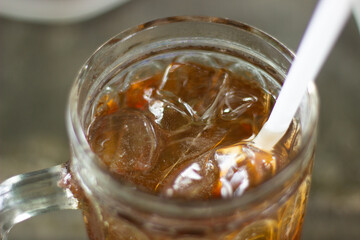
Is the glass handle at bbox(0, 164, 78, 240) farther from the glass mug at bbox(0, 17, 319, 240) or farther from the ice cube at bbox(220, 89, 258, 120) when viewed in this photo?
the ice cube at bbox(220, 89, 258, 120)

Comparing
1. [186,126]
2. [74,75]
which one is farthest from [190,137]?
[74,75]

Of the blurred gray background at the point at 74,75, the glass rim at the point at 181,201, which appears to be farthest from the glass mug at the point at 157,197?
the blurred gray background at the point at 74,75

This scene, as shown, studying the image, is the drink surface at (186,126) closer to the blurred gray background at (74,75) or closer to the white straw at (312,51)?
the white straw at (312,51)

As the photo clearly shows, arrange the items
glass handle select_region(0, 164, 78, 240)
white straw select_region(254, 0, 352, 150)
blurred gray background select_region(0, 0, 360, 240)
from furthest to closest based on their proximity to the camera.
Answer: blurred gray background select_region(0, 0, 360, 240)
glass handle select_region(0, 164, 78, 240)
white straw select_region(254, 0, 352, 150)

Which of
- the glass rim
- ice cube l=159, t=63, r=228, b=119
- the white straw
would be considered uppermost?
ice cube l=159, t=63, r=228, b=119

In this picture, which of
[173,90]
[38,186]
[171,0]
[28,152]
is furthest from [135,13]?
[38,186]

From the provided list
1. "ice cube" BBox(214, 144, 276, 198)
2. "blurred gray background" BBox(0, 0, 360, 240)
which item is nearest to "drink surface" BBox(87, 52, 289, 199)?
"ice cube" BBox(214, 144, 276, 198)
